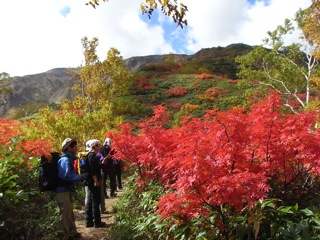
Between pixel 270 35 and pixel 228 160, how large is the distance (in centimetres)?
1555

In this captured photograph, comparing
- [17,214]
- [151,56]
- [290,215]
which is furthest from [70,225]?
[151,56]

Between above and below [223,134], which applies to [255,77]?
above

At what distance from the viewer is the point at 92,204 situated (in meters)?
5.76

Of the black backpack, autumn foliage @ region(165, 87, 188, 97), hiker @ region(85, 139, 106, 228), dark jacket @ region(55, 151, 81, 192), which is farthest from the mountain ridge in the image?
the black backpack

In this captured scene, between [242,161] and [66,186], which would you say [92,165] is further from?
[242,161]

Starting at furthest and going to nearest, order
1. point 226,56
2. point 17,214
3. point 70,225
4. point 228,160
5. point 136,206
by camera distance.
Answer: point 226,56
point 136,206
point 70,225
point 17,214
point 228,160

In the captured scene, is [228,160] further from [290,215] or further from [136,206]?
[136,206]

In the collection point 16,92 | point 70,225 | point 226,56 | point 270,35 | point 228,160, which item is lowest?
point 70,225

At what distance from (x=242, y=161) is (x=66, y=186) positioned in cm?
272

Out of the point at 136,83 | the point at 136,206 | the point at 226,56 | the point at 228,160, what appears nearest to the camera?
the point at 228,160

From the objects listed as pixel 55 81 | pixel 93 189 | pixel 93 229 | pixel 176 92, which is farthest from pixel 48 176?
pixel 55 81

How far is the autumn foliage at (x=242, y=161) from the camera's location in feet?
→ 11.1

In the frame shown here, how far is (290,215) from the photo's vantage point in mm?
3922

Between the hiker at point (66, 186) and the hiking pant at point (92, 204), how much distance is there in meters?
0.58
